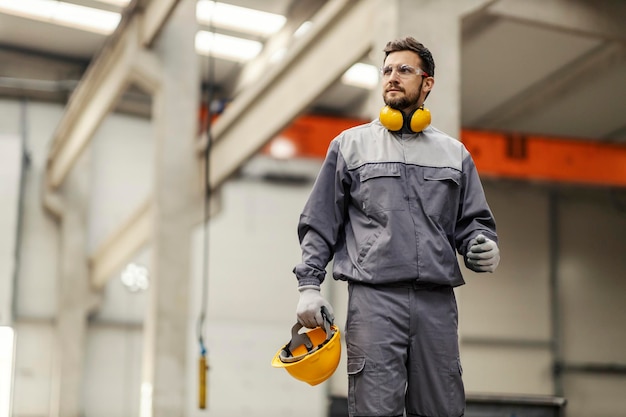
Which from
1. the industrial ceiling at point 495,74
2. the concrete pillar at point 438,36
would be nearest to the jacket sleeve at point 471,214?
the concrete pillar at point 438,36

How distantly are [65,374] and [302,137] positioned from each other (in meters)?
5.19

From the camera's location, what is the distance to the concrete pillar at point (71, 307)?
45.0 feet

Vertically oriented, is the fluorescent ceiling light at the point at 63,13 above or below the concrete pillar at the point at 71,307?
above

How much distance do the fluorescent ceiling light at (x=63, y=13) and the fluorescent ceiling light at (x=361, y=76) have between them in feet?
12.6

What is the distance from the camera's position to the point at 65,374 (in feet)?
45.2

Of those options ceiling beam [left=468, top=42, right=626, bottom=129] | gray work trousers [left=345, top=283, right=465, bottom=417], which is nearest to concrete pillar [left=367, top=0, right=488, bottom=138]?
gray work trousers [left=345, top=283, right=465, bottom=417]

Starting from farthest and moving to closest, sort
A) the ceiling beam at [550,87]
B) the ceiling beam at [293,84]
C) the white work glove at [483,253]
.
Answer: the ceiling beam at [550,87] → the ceiling beam at [293,84] → the white work glove at [483,253]

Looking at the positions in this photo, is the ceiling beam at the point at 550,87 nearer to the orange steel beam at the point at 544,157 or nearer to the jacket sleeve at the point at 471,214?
the orange steel beam at the point at 544,157

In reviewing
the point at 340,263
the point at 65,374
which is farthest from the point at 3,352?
the point at 340,263

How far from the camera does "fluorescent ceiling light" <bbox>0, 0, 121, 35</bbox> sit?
1274cm

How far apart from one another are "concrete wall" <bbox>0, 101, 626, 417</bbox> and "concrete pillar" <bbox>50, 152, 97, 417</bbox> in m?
0.33

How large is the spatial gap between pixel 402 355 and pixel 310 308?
0.32 meters

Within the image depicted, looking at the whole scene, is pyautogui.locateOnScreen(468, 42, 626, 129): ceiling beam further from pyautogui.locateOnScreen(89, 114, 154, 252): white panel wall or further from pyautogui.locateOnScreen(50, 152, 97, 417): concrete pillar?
pyautogui.locateOnScreen(50, 152, 97, 417): concrete pillar

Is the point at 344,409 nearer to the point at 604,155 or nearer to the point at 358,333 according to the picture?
the point at 358,333
